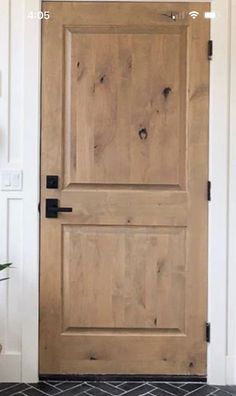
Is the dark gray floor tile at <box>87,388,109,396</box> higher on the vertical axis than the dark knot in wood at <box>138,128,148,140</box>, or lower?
lower

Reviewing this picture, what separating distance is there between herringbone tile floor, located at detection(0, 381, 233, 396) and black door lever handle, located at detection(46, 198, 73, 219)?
0.91m

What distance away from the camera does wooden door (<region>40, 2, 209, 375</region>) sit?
9.11 feet

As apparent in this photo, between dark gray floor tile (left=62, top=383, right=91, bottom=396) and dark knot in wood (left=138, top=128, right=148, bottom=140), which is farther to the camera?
dark knot in wood (left=138, top=128, right=148, bottom=140)

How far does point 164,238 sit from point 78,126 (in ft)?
2.52

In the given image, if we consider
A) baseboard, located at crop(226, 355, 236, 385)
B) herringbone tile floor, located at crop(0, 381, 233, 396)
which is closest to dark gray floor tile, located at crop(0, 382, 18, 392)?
herringbone tile floor, located at crop(0, 381, 233, 396)

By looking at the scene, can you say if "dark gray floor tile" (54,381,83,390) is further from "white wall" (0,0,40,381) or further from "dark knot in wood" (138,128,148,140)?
"dark knot in wood" (138,128,148,140)

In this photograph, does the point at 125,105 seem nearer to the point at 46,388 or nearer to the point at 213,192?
the point at 213,192

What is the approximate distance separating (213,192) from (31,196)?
3.21 feet

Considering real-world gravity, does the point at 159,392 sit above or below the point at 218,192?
below

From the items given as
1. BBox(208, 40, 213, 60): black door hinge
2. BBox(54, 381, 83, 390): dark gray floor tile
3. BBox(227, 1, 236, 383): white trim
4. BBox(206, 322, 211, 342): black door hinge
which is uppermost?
BBox(208, 40, 213, 60): black door hinge

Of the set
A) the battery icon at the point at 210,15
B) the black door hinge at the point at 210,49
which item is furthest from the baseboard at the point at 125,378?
the battery icon at the point at 210,15

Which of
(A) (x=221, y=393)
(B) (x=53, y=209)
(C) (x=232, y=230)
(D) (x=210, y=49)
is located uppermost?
(D) (x=210, y=49)

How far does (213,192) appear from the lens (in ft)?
9.07

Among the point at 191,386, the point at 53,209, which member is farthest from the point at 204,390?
the point at 53,209
